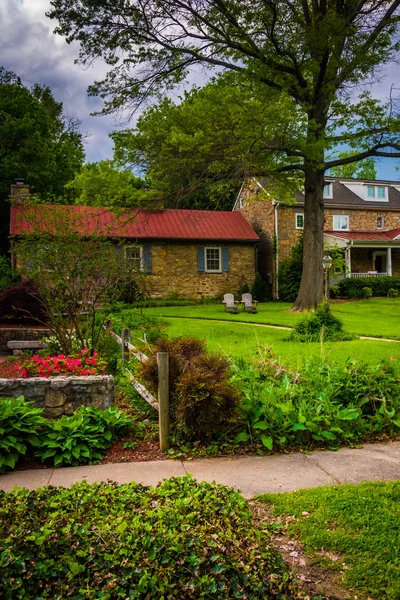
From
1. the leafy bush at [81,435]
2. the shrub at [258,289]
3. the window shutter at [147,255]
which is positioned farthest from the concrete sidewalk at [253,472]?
the shrub at [258,289]

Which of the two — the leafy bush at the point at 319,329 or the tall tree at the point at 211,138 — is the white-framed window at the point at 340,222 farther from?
the leafy bush at the point at 319,329

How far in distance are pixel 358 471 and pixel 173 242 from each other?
19198 millimetres

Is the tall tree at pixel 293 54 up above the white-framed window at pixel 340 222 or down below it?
above

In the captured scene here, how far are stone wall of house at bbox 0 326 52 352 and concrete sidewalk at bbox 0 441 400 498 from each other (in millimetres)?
6293

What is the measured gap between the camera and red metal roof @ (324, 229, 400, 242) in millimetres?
25594

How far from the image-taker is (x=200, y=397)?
4.43 m

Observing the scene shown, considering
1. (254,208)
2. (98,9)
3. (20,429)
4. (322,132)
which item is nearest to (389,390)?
(20,429)

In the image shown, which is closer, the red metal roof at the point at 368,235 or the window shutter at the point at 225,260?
the window shutter at the point at 225,260

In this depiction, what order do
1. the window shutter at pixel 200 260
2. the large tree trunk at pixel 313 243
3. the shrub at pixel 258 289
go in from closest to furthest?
the large tree trunk at pixel 313 243 < the shrub at pixel 258 289 < the window shutter at pixel 200 260

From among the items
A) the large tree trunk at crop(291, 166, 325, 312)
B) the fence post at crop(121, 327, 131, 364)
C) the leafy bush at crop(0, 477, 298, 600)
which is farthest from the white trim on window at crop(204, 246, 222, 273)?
the leafy bush at crop(0, 477, 298, 600)

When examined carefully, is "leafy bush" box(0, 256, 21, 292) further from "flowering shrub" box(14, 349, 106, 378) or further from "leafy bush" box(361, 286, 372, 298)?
"leafy bush" box(361, 286, 372, 298)

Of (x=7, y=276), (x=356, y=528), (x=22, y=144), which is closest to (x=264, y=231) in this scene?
(x=7, y=276)

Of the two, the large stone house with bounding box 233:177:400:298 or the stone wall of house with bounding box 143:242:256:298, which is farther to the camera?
the large stone house with bounding box 233:177:400:298

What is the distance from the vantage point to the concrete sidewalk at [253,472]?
3.77 m
